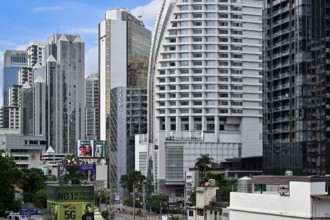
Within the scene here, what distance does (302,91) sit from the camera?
98.6 m

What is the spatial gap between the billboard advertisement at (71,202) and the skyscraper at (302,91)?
173 feet

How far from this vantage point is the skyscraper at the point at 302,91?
319 feet

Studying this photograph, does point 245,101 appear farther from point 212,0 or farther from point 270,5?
point 270,5

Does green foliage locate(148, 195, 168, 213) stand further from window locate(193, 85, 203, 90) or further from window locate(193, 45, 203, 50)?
Answer: window locate(193, 45, 203, 50)

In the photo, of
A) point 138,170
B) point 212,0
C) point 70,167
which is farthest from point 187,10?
point 70,167

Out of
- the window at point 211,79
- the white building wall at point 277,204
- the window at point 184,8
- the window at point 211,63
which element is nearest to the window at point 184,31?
the window at point 184,8

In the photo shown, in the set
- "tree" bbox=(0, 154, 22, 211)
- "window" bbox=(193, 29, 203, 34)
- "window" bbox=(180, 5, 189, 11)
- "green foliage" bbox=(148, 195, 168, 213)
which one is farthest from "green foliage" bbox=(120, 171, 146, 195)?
"tree" bbox=(0, 154, 22, 211)

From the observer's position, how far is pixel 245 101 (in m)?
→ 151

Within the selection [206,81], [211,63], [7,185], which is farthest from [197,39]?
[7,185]

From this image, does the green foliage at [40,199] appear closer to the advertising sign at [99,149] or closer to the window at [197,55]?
the window at [197,55]

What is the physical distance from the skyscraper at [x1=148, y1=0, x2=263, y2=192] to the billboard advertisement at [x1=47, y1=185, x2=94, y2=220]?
97.6 meters

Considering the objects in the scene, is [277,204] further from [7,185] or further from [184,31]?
[184,31]

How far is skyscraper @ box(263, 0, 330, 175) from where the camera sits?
9738 cm

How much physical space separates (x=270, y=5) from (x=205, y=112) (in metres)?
46.3
